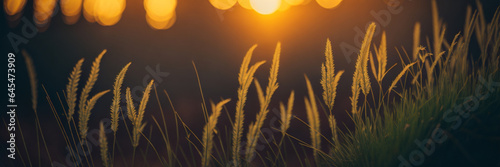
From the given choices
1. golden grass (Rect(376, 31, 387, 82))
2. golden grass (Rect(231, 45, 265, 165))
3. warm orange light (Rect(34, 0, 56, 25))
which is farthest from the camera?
warm orange light (Rect(34, 0, 56, 25))

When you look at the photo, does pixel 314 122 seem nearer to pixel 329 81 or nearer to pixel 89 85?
pixel 329 81

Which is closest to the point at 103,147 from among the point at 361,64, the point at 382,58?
the point at 361,64

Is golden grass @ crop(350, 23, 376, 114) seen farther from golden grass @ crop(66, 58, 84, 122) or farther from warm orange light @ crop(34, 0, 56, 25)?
warm orange light @ crop(34, 0, 56, 25)

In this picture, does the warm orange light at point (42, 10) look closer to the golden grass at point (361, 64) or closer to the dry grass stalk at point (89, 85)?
the dry grass stalk at point (89, 85)

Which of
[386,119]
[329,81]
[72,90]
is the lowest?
[386,119]

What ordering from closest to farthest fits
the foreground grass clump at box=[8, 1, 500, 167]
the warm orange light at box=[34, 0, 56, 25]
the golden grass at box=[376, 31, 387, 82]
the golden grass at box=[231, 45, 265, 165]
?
the foreground grass clump at box=[8, 1, 500, 167] → the golden grass at box=[231, 45, 265, 165] → the golden grass at box=[376, 31, 387, 82] → the warm orange light at box=[34, 0, 56, 25]

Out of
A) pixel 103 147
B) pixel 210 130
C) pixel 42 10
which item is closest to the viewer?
pixel 210 130

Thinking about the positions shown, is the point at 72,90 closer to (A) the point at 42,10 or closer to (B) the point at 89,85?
(B) the point at 89,85

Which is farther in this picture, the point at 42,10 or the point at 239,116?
the point at 42,10

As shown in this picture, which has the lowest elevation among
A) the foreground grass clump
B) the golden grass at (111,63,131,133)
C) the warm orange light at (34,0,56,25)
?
the foreground grass clump

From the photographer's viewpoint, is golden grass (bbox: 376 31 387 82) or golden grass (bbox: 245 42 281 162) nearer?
golden grass (bbox: 245 42 281 162)

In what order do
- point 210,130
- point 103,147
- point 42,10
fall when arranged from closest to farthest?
1. point 210,130
2. point 103,147
3. point 42,10

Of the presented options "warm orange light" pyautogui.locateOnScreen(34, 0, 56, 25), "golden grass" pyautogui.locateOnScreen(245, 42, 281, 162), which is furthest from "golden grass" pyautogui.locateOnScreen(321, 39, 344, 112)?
"warm orange light" pyautogui.locateOnScreen(34, 0, 56, 25)

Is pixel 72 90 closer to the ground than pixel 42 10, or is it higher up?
closer to the ground
